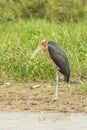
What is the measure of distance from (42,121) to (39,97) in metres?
1.42

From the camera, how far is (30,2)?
15.9m

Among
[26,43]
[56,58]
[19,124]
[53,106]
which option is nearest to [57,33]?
[26,43]

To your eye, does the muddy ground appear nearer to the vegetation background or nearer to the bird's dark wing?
the vegetation background

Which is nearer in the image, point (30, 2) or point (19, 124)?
point (19, 124)

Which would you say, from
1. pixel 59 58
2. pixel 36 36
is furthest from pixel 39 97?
pixel 36 36

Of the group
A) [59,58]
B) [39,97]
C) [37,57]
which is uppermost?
[59,58]

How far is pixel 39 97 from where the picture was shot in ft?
27.2

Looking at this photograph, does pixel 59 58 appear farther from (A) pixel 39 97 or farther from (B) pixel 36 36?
(B) pixel 36 36

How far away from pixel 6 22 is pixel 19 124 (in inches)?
269

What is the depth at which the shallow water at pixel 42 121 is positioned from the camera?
655 cm

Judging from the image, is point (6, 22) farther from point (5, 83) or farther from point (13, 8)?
point (5, 83)

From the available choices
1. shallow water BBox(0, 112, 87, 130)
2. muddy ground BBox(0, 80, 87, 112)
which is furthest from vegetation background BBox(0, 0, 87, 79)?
shallow water BBox(0, 112, 87, 130)

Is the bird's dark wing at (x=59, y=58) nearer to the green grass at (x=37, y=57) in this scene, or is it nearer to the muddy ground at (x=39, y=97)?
the muddy ground at (x=39, y=97)

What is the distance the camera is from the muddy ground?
7652 millimetres
